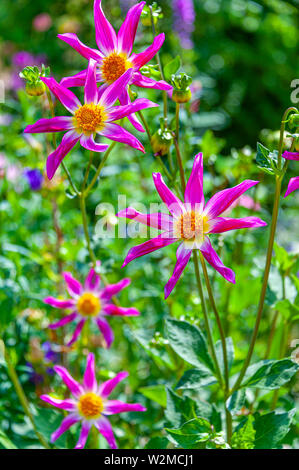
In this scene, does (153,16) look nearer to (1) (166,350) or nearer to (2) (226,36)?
(1) (166,350)

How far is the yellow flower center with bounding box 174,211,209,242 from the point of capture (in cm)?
68

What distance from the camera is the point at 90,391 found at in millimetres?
897

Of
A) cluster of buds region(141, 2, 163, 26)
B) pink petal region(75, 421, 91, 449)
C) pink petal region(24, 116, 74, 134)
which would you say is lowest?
pink petal region(75, 421, 91, 449)

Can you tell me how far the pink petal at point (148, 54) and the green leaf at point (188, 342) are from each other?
1.19 ft

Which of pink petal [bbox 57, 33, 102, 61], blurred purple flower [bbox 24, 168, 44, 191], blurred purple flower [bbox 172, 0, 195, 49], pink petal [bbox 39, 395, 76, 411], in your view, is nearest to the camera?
pink petal [bbox 57, 33, 102, 61]

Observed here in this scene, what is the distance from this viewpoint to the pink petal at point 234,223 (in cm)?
64

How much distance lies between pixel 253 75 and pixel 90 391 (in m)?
2.18

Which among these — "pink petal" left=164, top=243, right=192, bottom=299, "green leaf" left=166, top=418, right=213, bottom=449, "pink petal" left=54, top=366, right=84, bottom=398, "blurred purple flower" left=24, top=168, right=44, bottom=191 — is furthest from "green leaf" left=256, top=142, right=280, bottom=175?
"blurred purple flower" left=24, top=168, right=44, bottom=191

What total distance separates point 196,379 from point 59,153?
35 cm

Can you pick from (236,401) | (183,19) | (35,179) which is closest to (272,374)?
(236,401)

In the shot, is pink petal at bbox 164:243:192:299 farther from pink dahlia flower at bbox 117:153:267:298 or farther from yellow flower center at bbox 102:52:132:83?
yellow flower center at bbox 102:52:132:83

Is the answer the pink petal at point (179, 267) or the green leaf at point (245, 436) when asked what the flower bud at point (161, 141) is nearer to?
the pink petal at point (179, 267)

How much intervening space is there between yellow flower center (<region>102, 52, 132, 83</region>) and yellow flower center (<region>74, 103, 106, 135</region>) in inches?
2.4
